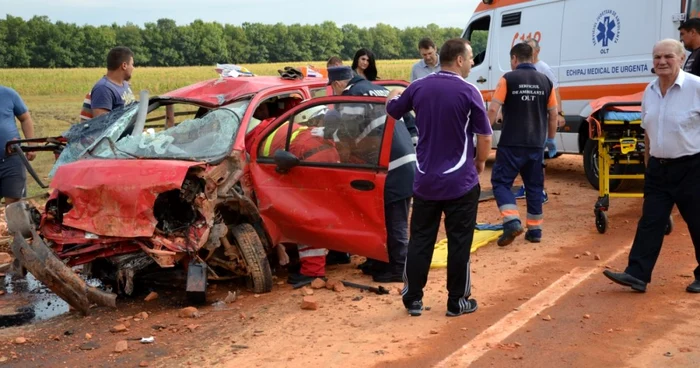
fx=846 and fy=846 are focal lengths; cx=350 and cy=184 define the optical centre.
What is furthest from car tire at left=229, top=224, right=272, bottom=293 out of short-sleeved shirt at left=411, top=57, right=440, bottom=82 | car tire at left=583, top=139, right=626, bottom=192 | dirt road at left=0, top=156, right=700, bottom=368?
short-sleeved shirt at left=411, top=57, right=440, bottom=82

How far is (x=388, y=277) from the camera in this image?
6.87 meters

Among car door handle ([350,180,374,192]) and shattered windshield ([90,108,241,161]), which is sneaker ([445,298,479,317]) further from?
shattered windshield ([90,108,241,161])

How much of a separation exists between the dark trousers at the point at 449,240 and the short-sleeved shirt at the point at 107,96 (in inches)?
160

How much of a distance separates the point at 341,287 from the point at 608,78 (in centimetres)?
505

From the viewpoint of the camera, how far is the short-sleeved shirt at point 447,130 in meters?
5.43

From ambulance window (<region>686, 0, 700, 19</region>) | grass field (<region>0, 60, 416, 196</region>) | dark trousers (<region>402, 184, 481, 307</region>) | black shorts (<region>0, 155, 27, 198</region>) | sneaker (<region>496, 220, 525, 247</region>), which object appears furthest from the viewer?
grass field (<region>0, 60, 416, 196</region>)

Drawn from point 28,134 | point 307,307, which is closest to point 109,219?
point 307,307

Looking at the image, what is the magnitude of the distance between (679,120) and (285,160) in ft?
9.54

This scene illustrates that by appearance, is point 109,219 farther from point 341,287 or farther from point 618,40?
point 618,40

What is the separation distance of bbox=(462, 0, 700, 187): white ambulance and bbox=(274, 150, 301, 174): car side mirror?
4.95 m

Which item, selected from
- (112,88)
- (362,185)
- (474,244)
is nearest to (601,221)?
(474,244)

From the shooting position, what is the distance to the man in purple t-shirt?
5.44 metres

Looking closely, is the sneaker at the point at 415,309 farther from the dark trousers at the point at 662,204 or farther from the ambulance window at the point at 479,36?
the ambulance window at the point at 479,36

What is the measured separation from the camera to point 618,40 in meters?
9.91
